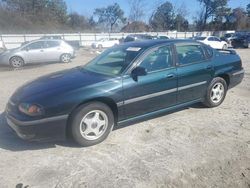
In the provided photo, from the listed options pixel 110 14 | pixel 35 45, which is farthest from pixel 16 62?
pixel 110 14

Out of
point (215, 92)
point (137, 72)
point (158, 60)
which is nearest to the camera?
point (137, 72)

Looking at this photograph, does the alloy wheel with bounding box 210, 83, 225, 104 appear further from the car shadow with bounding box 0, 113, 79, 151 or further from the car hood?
the car shadow with bounding box 0, 113, 79, 151

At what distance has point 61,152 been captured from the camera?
383 cm

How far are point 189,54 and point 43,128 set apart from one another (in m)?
3.09

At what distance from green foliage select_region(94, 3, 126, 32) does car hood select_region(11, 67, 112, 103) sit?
83.1 m

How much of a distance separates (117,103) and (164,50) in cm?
142

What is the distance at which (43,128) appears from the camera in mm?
3633

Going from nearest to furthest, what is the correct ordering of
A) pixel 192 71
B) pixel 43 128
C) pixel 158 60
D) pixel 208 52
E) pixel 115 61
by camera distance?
pixel 43 128
pixel 158 60
pixel 115 61
pixel 192 71
pixel 208 52

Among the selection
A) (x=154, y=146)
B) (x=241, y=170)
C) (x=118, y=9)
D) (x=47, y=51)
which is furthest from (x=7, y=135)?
(x=118, y=9)

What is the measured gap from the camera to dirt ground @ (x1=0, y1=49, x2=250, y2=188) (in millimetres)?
3141

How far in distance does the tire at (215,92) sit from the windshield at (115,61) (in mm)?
1899

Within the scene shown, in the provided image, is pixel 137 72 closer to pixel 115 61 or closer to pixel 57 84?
pixel 115 61

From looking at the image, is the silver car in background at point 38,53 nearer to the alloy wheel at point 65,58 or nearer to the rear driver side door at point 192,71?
the alloy wheel at point 65,58

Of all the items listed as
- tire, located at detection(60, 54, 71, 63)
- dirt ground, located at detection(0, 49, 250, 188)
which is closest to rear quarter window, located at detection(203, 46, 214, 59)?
dirt ground, located at detection(0, 49, 250, 188)
